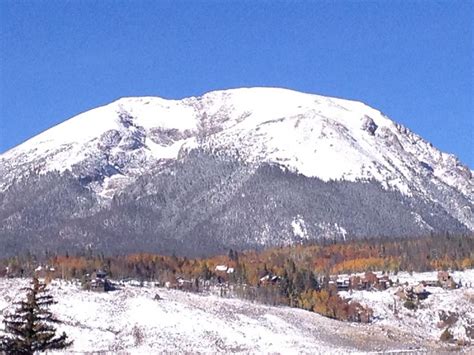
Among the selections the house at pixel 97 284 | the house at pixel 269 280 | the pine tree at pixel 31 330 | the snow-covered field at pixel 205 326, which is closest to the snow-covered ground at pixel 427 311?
the snow-covered field at pixel 205 326

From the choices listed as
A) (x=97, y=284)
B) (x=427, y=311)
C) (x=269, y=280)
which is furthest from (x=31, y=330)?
(x=269, y=280)

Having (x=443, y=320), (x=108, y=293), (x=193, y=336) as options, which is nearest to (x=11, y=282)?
(x=108, y=293)

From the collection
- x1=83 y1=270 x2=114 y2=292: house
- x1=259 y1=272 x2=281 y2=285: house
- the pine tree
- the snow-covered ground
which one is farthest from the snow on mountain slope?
the pine tree

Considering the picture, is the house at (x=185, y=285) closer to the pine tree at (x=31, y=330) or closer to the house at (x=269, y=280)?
the house at (x=269, y=280)

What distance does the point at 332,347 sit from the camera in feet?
437

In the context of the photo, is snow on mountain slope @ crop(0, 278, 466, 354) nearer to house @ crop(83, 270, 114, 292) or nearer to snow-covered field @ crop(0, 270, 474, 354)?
snow-covered field @ crop(0, 270, 474, 354)

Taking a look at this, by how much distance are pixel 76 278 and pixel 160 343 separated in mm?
59810

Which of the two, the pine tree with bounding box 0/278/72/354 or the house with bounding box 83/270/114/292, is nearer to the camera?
the pine tree with bounding box 0/278/72/354

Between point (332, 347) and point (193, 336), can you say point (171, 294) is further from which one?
point (332, 347)

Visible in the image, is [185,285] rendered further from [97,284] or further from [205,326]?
[205,326]

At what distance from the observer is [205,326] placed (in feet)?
470

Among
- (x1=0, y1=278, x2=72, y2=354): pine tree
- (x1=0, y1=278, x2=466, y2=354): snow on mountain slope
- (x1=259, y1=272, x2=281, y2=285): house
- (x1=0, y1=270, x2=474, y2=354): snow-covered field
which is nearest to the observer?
(x1=0, y1=278, x2=72, y2=354): pine tree

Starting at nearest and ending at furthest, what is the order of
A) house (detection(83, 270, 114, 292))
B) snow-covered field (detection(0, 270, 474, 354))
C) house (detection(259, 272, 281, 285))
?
snow-covered field (detection(0, 270, 474, 354)) < house (detection(83, 270, 114, 292)) < house (detection(259, 272, 281, 285))

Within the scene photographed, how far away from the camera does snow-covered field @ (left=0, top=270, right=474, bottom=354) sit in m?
133
